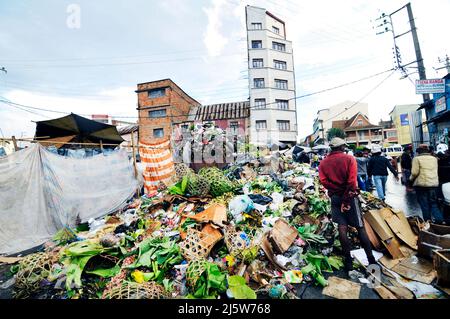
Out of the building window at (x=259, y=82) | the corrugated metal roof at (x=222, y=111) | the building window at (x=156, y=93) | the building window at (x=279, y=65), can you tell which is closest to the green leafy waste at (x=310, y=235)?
the corrugated metal roof at (x=222, y=111)

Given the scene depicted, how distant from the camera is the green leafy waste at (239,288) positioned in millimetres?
2400

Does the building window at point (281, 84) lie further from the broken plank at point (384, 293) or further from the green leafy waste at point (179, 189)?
the broken plank at point (384, 293)

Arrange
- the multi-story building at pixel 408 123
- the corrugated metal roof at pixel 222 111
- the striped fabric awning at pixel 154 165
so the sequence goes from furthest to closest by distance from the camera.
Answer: the corrugated metal roof at pixel 222 111 → the multi-story building at pixel 408 123 → the striped fabric awning at pixel 154 165

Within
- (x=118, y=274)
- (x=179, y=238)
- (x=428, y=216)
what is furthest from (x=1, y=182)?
(x=428, y=216)

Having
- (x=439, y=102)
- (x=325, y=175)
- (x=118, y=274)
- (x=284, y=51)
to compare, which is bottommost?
(x=118, y=274)

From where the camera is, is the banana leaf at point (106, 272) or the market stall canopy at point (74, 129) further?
the market stall canopy at point (74, 129)

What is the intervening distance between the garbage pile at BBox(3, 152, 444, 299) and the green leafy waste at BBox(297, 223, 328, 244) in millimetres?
16

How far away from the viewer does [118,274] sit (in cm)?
289

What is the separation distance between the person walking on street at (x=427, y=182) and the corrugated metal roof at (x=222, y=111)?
19186mm

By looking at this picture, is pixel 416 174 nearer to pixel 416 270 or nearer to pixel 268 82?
pixel 416 270

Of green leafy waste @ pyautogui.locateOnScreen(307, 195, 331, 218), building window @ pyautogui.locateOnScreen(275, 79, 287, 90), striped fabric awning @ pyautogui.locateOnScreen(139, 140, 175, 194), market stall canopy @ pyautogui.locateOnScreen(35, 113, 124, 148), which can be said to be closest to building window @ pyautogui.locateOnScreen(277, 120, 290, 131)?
building window @ pyautogui.locateOnScreen(275, 79, 287, 90)

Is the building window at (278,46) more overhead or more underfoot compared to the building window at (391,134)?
more overhead

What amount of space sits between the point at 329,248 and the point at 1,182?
6.27 m
